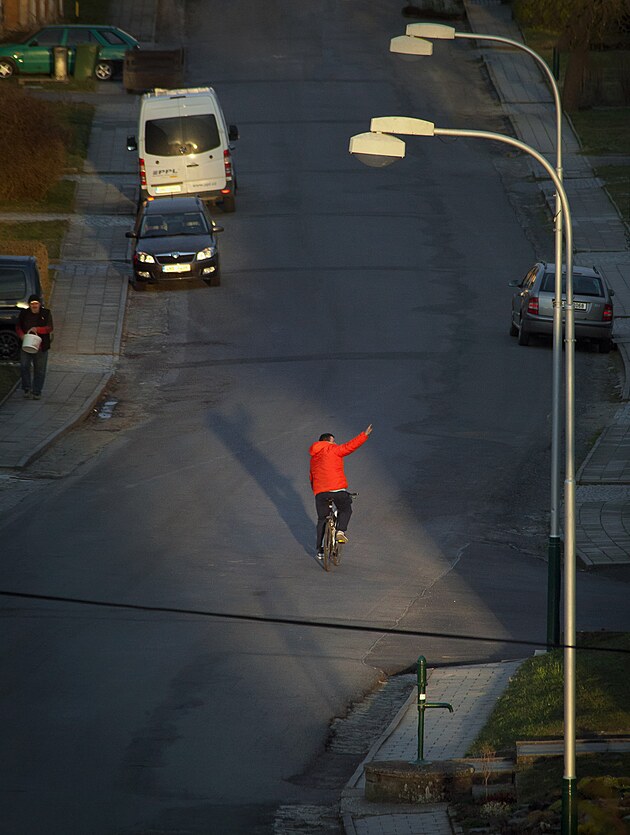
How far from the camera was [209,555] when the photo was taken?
19.1 m

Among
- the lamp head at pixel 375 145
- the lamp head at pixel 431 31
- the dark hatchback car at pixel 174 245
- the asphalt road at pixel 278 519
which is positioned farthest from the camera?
the dark hatchback car at pixel 174 245

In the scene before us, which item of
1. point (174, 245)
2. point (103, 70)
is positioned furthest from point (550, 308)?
point (103, 70)

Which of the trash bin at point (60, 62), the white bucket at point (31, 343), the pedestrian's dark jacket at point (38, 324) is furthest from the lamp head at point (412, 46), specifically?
the trash bin at point (60, 62)

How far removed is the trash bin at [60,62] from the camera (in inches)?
2111

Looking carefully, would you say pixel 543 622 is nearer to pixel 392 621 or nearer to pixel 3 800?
pixel 392 621

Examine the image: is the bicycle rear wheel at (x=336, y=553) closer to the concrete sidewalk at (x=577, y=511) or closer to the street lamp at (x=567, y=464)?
the concrete sidewalk at (x=577, y=511)

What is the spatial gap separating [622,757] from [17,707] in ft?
17.7

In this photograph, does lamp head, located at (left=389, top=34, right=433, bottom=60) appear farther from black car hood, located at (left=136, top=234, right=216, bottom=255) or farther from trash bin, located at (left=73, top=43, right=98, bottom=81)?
trash bin, located at (left=73, top=43, right=98, bottom=81)

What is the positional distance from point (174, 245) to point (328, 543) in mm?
16894

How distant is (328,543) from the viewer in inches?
735

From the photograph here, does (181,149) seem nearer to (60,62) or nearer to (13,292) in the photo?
(13,292)

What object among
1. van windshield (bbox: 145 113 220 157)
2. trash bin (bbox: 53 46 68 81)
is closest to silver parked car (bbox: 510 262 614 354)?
van windshield (bbox: 145 113 220 157)

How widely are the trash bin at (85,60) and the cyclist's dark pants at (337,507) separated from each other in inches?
1522

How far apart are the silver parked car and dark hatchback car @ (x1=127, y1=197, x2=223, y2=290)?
7.52 m
